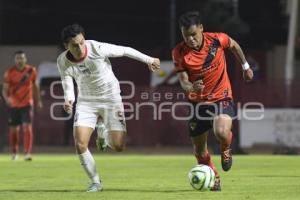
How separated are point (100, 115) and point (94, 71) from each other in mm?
728

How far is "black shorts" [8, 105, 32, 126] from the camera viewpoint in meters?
22.6

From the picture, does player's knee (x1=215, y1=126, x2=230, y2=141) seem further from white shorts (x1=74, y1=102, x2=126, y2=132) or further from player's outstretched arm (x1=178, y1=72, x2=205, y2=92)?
white shorts (x1=74, y1=102, x2=126, y2=132)

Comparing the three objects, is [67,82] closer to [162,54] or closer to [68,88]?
[68,88]

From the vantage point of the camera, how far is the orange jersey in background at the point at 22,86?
74.3 ft

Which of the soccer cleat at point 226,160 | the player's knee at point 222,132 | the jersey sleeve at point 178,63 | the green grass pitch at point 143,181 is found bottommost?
the green grass pitch at point 143,181

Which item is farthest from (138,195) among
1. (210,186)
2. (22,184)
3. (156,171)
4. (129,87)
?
(129,87)

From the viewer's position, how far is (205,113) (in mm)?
A: 12812

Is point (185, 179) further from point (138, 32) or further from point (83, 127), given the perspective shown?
point (138, 32)

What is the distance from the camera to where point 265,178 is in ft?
49.7

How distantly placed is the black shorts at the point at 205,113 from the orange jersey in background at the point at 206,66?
0.26 feet

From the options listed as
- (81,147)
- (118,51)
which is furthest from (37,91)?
(81,147)

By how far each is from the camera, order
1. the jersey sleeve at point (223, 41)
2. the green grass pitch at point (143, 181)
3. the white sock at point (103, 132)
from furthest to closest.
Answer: the white sock at point (103, 132) → the jersey sleeve at point (223, 41) → the green grass pitch at point (143, 181)

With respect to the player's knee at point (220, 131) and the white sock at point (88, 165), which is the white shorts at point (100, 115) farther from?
the player's knee at point (220, 131)

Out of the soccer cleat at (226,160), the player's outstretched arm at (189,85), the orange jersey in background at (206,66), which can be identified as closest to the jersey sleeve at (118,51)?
the orange jersey in background at (206,66)
